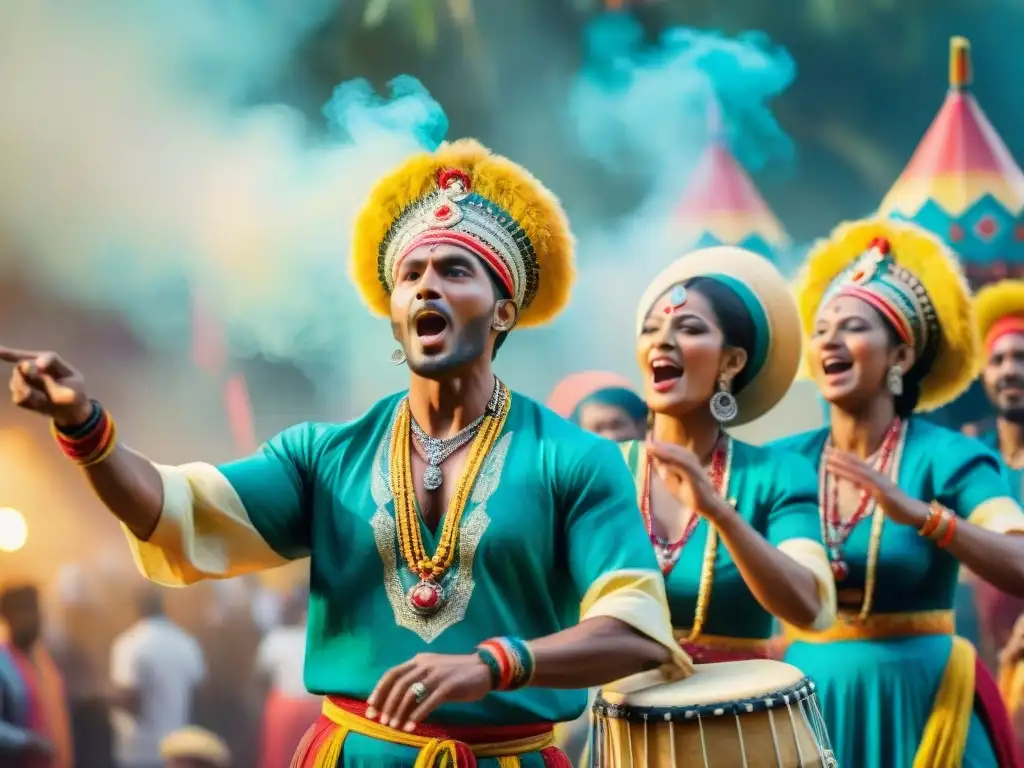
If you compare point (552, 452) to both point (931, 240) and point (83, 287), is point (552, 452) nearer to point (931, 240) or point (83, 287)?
point (931, 240)

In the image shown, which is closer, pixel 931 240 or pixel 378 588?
pixel 378 588

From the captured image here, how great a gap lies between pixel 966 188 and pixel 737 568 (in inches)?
156

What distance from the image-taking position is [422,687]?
8.10 feet

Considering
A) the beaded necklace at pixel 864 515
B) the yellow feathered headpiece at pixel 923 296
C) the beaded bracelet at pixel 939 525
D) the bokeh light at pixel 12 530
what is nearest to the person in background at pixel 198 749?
the bokeh light at pixel 12 530

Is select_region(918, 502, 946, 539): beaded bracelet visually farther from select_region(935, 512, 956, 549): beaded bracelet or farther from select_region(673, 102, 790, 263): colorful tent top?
select_region(673, 102, 790, 263): colorful tent top

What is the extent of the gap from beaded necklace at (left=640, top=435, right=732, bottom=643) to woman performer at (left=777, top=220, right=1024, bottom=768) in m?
0.27

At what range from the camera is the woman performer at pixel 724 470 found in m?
3.54

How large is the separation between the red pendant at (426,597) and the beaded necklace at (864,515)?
1.63m

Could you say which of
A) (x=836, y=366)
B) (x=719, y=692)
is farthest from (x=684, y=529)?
(x=836, y=366)

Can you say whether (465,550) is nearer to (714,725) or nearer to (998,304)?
(714,725)

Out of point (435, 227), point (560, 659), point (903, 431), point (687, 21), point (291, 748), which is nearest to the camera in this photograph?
point (560, 659)

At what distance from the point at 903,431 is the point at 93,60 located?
12.3ft

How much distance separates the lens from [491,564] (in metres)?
2.88

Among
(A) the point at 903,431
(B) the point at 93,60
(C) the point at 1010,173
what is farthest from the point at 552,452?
(C) the point at 1010,173
